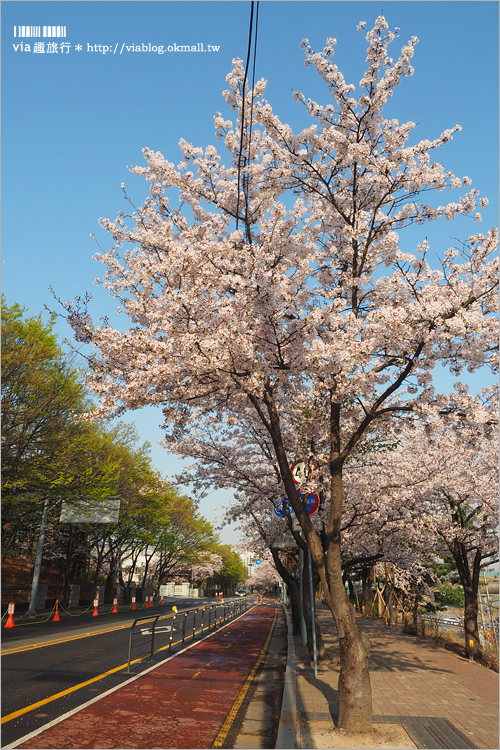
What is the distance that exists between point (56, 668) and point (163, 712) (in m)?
4.84

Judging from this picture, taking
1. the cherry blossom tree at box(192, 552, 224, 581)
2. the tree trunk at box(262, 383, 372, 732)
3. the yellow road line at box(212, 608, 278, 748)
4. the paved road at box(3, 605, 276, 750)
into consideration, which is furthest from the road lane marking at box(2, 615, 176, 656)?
the cherry blossom tree at box(192, 552, 224, 581)

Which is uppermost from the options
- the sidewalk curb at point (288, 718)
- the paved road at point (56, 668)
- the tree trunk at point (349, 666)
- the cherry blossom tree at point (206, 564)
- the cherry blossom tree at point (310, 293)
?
the cherry blossom tree at point (310, 293)

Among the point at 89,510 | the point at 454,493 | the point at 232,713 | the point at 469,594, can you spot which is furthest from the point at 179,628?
the point at 232,713

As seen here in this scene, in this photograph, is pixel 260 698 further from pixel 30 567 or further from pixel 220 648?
pixel 30 567

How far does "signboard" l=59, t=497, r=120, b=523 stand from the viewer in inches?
1149

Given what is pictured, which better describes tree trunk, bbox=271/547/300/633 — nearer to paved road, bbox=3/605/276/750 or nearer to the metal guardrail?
the metal guardrail

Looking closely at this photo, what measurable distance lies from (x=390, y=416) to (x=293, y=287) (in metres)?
2.89

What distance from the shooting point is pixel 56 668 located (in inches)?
468

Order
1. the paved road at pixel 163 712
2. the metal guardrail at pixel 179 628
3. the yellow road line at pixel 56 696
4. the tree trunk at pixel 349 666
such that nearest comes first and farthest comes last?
1. the paved road at pixel 163 712
2. the tree trunk at pixel 349 666
3. the yellow road line at pixel 56 696
4. the metal guardrail at pixel 179 628

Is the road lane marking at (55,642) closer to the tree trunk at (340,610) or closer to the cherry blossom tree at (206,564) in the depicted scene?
the tree trunk at (340,610)

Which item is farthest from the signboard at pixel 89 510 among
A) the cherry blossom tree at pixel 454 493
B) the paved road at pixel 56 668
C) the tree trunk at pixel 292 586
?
the cherry blossom tree at pixel 454 493

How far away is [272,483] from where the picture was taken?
17.8 m

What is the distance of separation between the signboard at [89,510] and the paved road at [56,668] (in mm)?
8683

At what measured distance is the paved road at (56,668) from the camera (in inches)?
318
